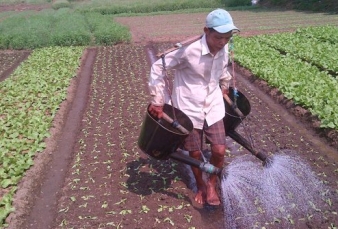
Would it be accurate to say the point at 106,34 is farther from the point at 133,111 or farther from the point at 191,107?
the point at 191,107

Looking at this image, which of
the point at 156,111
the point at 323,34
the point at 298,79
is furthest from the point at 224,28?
the point at 323,34

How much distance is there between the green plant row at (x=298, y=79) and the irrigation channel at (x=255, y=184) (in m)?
1.92

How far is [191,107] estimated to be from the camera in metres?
4.12

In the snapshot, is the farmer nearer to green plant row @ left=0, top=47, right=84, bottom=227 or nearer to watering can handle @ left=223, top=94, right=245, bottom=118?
watering can handle @ left=223, top=94, right=245, bottom=118

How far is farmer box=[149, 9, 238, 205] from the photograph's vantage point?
12.6 feet

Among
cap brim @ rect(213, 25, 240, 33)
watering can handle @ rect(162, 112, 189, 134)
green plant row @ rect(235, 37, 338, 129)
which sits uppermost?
cap brim @ rect(213, 25, 240, 33)

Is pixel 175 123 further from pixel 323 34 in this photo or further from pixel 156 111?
pixel 323 34

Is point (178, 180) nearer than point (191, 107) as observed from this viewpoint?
No

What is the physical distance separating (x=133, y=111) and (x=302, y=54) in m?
5.70

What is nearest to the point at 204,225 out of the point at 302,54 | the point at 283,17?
the point at 302,54

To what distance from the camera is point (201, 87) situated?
13.3ft

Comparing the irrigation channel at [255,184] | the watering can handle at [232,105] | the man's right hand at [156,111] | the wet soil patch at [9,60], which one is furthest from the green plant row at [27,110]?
the watering can handle at [232,105]

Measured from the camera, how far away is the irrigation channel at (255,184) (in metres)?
4.06

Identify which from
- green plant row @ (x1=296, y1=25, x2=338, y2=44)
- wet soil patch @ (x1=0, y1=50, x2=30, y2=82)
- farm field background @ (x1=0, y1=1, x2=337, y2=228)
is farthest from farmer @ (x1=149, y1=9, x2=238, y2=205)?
green plant row @ (x1=296, y1=25, x2=338, y2=44)
